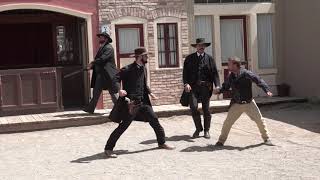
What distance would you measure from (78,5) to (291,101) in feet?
19.5

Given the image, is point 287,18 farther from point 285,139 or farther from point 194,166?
point 194,166

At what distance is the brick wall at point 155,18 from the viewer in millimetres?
14852

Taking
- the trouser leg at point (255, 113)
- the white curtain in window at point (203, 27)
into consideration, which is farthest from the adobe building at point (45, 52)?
the trouser leg at point (255, 113)

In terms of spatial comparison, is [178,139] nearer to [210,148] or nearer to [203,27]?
[210,148]

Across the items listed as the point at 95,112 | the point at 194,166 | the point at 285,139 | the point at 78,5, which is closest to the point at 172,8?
the point at 78,5

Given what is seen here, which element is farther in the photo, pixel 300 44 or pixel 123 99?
pixel 300 44

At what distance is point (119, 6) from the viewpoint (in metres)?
14.9

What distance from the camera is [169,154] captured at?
9844mm

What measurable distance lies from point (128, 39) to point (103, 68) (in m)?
2.18

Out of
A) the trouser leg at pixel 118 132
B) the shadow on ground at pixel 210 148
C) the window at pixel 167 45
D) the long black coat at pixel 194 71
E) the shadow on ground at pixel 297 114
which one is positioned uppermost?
the window at pixel 167 45

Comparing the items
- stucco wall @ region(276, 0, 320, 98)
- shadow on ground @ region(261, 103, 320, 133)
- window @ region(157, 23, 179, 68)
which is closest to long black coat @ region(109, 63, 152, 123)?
shadow on ground @ region(261, 103, 320, 133)

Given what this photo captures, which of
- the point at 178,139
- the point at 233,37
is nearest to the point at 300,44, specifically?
the point at 233,37

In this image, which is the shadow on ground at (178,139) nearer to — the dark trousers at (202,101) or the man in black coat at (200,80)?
the man in black coat at (200,80)

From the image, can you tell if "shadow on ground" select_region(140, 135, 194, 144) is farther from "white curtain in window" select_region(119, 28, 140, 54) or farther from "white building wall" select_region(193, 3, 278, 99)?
"white building wall" select_region(193, 3, 278, 99)
